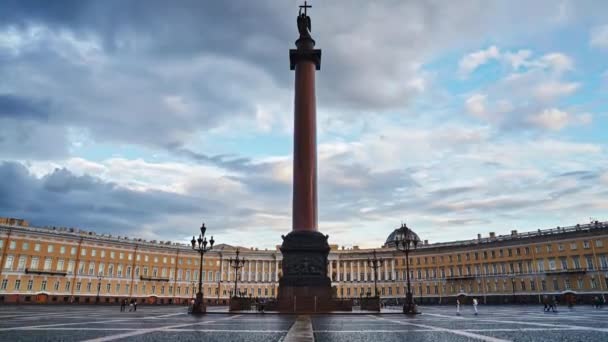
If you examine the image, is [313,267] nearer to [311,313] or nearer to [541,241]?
[311,313]

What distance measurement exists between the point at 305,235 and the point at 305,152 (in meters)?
6.15

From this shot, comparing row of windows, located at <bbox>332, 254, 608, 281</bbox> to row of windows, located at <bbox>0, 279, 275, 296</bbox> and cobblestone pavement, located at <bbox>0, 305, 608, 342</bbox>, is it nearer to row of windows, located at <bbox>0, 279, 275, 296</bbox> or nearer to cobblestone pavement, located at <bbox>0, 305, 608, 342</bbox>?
row of windows, located at <bbox>0, 279, 275, 296</bbox>

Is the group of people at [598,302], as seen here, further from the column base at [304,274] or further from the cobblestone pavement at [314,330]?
the column base at [304,274]

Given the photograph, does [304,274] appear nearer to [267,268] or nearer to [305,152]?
[305,152]

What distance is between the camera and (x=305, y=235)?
2828 centimetres

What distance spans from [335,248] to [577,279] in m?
58.8

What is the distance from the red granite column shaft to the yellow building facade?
4222 cm

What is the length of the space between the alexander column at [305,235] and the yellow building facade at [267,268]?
139 ft

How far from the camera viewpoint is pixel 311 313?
26.4 metres

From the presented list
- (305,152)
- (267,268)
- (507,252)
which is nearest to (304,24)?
(305,152)

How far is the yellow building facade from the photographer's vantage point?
69.6m

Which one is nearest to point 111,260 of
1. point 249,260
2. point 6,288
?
point 6,288

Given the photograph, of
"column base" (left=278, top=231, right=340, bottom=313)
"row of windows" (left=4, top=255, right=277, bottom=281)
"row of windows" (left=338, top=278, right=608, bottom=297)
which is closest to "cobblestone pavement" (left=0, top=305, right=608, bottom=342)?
"column base" (left=278, top=231, right=340, bottom=313)

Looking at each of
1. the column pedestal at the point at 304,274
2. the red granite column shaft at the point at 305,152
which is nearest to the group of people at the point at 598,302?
the column pedestal at the point at 304,274
